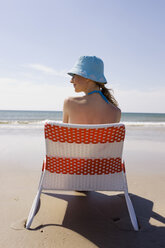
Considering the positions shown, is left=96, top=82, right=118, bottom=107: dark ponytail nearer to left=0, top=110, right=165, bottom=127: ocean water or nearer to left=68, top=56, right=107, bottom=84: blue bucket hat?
left=68, top=56, right=107, bottom=84: blue bucket hat

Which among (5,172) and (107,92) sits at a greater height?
(107,92)

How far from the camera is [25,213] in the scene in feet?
7.53

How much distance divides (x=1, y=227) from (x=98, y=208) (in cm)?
101

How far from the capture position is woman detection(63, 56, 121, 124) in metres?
2.10

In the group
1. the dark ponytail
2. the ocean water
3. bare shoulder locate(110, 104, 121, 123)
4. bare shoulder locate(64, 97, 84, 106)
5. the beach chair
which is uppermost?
the dark ponytail

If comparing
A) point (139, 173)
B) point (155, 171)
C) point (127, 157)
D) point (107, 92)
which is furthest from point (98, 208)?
point (127, 157)

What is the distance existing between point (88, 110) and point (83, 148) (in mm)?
408

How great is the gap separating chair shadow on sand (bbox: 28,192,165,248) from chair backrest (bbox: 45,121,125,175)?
521mm

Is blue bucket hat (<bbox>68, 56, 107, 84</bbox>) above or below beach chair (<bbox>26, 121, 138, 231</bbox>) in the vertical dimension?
above

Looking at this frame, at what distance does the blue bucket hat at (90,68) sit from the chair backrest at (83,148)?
1.88ft

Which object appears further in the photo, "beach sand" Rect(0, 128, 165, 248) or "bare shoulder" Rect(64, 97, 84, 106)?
"bare shoulder" Rect(64, 97, 84, 106)

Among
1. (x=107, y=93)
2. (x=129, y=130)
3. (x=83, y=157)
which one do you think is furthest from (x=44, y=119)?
(x=83, y=157)

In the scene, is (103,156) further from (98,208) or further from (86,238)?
(98,208)

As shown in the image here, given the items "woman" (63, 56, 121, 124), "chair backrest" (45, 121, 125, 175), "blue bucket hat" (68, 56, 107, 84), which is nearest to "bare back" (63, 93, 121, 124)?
"woman" (63, 56, 121, 124)
